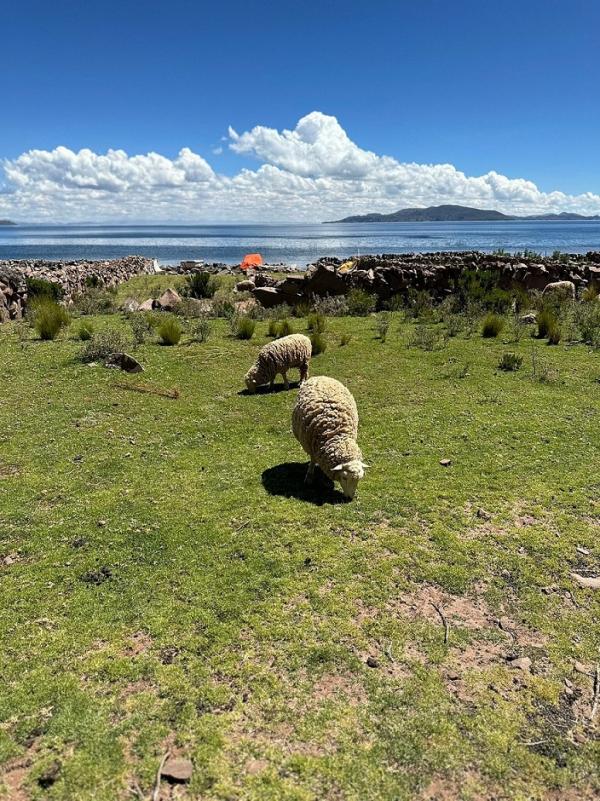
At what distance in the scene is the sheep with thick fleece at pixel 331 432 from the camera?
627 centimetres

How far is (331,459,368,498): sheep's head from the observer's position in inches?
241

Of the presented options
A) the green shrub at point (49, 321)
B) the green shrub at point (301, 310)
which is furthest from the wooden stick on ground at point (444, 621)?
the green shrub at point (301, 310)

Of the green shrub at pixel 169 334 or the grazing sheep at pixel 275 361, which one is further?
the green shrub at pixel 169 334

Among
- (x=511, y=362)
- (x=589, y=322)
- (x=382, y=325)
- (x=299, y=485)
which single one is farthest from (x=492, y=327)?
(x=299, y=485)

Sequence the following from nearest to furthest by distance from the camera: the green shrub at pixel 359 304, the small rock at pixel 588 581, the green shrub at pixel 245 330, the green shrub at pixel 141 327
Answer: the small rock at pixel 588 581, the green shrub at pixel 141 327, the green shrub at pixel 245 330, the green shrub at pixel 359 304

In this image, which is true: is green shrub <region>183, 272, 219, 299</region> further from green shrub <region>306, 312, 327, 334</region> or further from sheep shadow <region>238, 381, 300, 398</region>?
sheep shadow <region>238, 381, 300, 398</region>

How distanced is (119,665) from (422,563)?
9.62ft

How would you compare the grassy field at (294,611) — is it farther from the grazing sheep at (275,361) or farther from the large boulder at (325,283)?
the large boulder at (325,283)

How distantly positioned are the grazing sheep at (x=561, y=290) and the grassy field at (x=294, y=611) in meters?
13.8

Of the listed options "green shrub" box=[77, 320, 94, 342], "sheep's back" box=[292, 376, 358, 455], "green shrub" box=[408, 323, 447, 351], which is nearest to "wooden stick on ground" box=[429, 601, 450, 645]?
"sheep's back" box=[292, 376, 358, 455]

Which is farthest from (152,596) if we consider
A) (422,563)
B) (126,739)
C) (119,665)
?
(422,563)

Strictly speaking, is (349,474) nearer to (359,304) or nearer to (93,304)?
(359,304)

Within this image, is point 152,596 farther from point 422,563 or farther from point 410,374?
point 410,374

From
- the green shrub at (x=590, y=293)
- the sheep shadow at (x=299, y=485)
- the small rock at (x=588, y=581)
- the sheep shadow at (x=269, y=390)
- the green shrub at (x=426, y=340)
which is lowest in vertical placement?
the small rock at (x=588, y=581)
